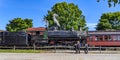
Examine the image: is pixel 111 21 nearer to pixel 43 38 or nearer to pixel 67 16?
pixel 67 16

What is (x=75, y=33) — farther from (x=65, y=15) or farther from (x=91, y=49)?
(x=65, y=15)

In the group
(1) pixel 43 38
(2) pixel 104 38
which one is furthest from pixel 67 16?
(1) pixel 43 38

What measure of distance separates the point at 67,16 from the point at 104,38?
31.8 meters

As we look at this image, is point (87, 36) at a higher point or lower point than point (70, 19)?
lower

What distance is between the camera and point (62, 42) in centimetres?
5019

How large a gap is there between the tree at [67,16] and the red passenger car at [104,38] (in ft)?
93.7

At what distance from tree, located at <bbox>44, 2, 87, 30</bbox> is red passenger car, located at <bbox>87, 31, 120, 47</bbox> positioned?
93.7 feet

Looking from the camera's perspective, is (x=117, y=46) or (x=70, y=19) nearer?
(x=117, y=46)

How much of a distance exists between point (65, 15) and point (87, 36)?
104 feet

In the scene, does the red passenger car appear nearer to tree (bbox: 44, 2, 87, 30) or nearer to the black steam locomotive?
the black steam locomotive

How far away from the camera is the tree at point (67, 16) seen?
265 ft

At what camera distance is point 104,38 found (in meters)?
50.6

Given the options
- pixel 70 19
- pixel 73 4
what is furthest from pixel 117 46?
pixel 73 4

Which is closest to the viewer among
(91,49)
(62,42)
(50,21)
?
(91,49)
